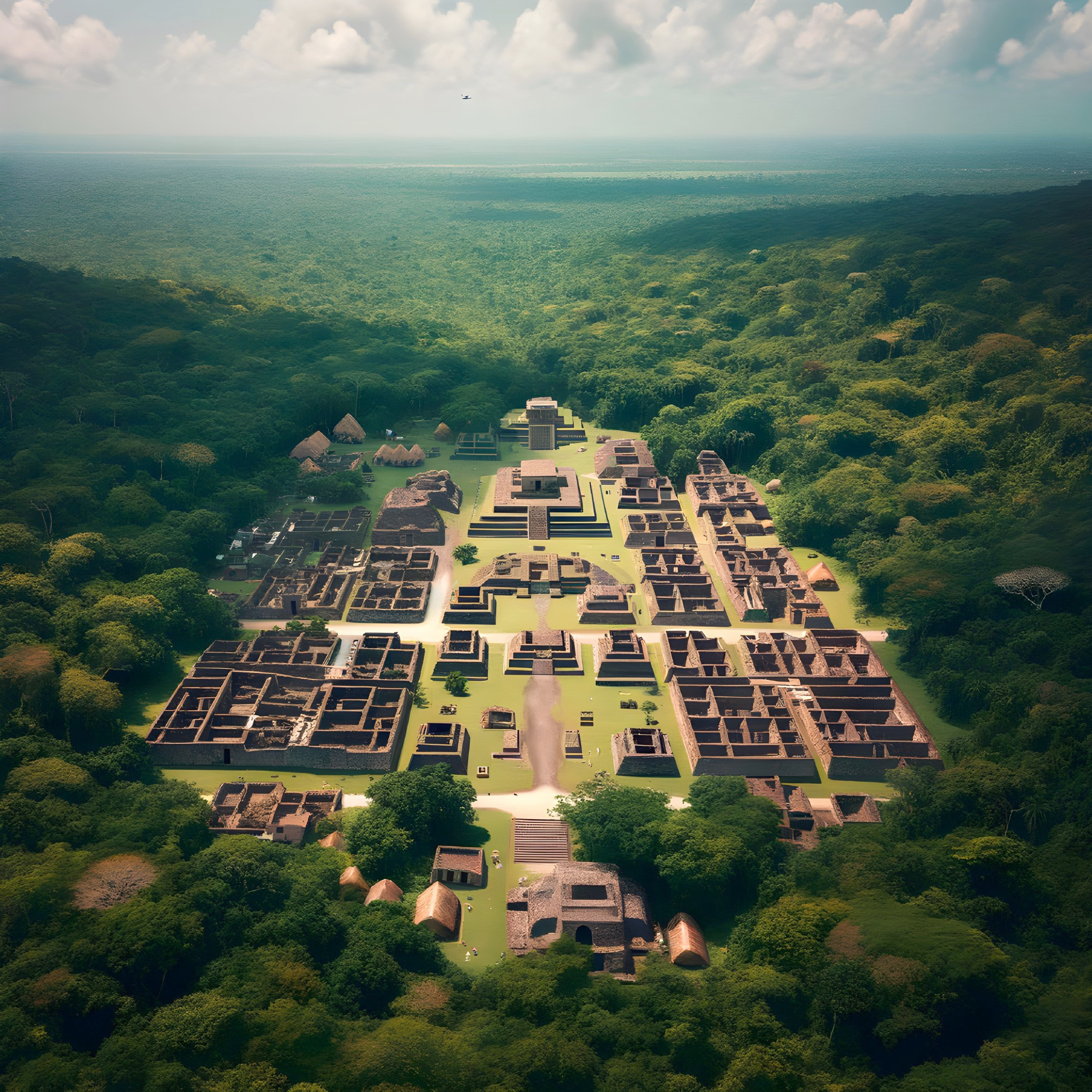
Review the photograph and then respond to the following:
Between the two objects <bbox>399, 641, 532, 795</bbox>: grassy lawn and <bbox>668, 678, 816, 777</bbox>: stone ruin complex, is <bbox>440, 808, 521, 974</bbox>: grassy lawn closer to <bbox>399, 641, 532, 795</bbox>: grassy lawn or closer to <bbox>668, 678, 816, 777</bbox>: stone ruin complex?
<bbox>399, 641, 532, 795</bbox>: grassy lawn

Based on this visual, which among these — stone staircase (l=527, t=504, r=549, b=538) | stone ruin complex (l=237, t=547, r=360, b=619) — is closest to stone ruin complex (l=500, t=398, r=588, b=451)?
stone staircase (l=527, t=504, r=549, b=538)

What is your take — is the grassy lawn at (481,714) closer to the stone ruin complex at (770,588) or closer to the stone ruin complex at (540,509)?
the stone ruin complex at (540,509)

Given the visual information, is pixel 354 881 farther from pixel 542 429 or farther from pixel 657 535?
pixel 542 429

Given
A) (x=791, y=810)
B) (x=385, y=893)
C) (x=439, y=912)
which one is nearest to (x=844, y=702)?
(x=791, y=810)

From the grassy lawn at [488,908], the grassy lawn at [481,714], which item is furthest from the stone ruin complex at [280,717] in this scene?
the grassy lawn at [488,908]

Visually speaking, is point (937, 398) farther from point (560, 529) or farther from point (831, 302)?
point (560, 529)

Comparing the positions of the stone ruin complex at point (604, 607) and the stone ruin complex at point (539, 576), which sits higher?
the stone ruin complex at point (539, 576)

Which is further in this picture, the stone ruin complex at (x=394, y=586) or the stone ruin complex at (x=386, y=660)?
the stone ruin complex at (x=394, y=586)
